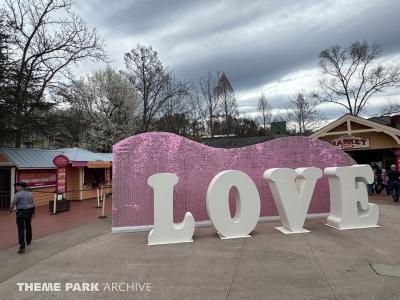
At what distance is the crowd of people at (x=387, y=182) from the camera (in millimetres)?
16578

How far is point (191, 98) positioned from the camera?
39.4 m

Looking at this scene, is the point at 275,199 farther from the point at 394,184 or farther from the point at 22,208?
the point at 394,184

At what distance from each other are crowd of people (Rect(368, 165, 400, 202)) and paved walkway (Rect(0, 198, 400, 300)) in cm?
706

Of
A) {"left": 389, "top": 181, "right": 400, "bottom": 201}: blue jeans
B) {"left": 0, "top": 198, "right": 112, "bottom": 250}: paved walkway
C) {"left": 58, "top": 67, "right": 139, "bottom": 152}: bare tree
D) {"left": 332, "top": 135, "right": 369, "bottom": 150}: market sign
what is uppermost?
{"left": 58, "top": 67, "right": 139, "bottom": 152}: bare tree

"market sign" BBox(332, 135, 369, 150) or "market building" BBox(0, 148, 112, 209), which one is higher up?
"market sign" BBox(332, 135, 369, 150)

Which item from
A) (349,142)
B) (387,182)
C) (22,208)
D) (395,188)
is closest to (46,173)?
(22,208)

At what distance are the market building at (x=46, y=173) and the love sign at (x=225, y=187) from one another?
6891 millimetres

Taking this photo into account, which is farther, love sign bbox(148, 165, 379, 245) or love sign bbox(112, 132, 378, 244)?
love sign bbox(112, 132, 378, 244)

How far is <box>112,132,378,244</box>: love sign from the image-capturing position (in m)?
9.55

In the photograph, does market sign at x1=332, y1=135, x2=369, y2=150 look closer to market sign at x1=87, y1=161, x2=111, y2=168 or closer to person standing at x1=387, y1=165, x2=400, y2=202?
person standing at x1=387, y1=165, x2=400, y2=202

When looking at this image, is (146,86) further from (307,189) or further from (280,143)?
(307,189)

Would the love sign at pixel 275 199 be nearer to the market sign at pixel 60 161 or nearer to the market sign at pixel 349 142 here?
the market sign at pixel 60 161

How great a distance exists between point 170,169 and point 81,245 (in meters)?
3.64

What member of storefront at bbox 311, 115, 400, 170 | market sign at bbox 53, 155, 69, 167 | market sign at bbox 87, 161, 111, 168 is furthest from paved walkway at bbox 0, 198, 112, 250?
storefront at bbox 311, 115, 400, 170
